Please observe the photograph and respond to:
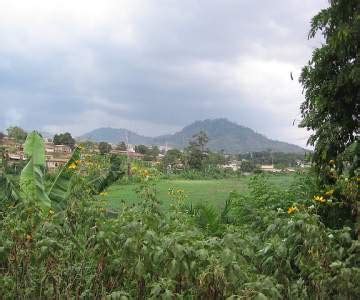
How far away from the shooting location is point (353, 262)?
3.49 meters

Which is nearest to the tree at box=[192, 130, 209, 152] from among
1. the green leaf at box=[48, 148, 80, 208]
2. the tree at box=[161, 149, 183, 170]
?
the tree at box=[161, 149, 183, 170]

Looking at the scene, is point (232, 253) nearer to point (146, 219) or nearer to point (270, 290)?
point (270, 290)

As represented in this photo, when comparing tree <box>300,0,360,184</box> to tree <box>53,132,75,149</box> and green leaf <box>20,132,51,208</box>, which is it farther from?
tree <box>53,132,75,149</box>

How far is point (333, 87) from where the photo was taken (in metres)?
6.63

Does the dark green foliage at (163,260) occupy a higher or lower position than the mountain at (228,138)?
lower

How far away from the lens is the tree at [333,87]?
6.46 meters

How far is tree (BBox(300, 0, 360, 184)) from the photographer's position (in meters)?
6.46

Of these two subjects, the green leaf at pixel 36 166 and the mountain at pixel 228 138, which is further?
the mountain at pixel 228 138

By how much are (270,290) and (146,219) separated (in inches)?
43.8

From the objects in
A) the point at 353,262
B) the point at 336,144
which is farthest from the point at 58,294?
the point at 336,144

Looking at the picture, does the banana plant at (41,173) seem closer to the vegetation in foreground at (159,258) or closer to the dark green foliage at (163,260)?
the vegetation in foreground at (159,258)

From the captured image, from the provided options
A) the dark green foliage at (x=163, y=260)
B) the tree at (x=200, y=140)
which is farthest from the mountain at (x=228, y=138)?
the dark green foliage at (x=163, y=260)

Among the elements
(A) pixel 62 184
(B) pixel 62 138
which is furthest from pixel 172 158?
(A) pixel 62 184

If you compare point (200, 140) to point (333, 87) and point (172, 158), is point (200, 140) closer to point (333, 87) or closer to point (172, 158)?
point (172, 158)
